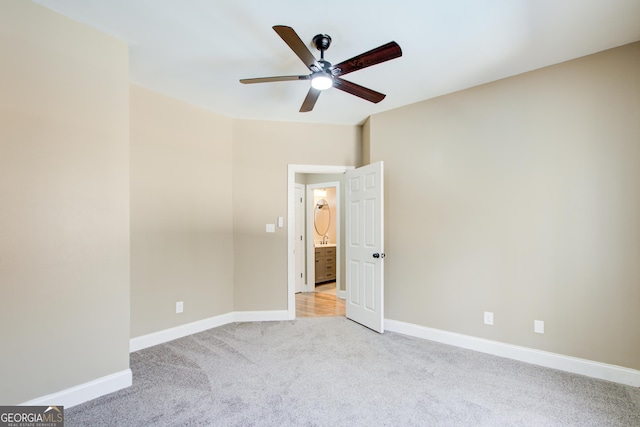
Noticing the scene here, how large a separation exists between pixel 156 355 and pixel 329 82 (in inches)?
114

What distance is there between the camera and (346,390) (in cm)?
216

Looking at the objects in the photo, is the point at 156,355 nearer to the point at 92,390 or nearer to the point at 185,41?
the point at 92,390

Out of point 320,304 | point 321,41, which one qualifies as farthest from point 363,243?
point 321,41

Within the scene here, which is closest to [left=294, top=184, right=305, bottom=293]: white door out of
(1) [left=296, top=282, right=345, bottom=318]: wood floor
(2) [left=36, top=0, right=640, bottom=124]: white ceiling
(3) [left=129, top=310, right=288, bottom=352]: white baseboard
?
(1) [left=296, top=282, right=345, bottom=318]: wood floor

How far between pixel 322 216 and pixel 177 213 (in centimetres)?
393

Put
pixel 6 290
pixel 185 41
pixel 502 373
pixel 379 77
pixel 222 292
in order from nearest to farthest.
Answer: pixel 6 290, pixel 185 41, pixel 502 373, pixel 379 77, pixel 222 292

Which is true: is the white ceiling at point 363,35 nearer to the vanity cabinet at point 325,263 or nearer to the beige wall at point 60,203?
the beige wall at point 60,203

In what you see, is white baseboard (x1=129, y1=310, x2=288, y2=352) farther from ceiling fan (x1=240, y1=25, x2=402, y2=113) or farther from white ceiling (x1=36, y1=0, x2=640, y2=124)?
Answer: ceiling fan (x1=240, y1=25, x2=402, y2=113)

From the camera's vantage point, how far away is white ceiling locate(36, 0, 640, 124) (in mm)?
1860

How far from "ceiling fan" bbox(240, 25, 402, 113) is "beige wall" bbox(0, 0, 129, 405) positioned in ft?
3.69

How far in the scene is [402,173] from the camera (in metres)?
3.44

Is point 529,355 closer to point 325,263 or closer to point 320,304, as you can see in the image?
point 320,304

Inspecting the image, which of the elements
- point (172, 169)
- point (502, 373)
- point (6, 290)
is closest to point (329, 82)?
point (172, 169)

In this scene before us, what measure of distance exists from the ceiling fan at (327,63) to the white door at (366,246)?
1.28m
